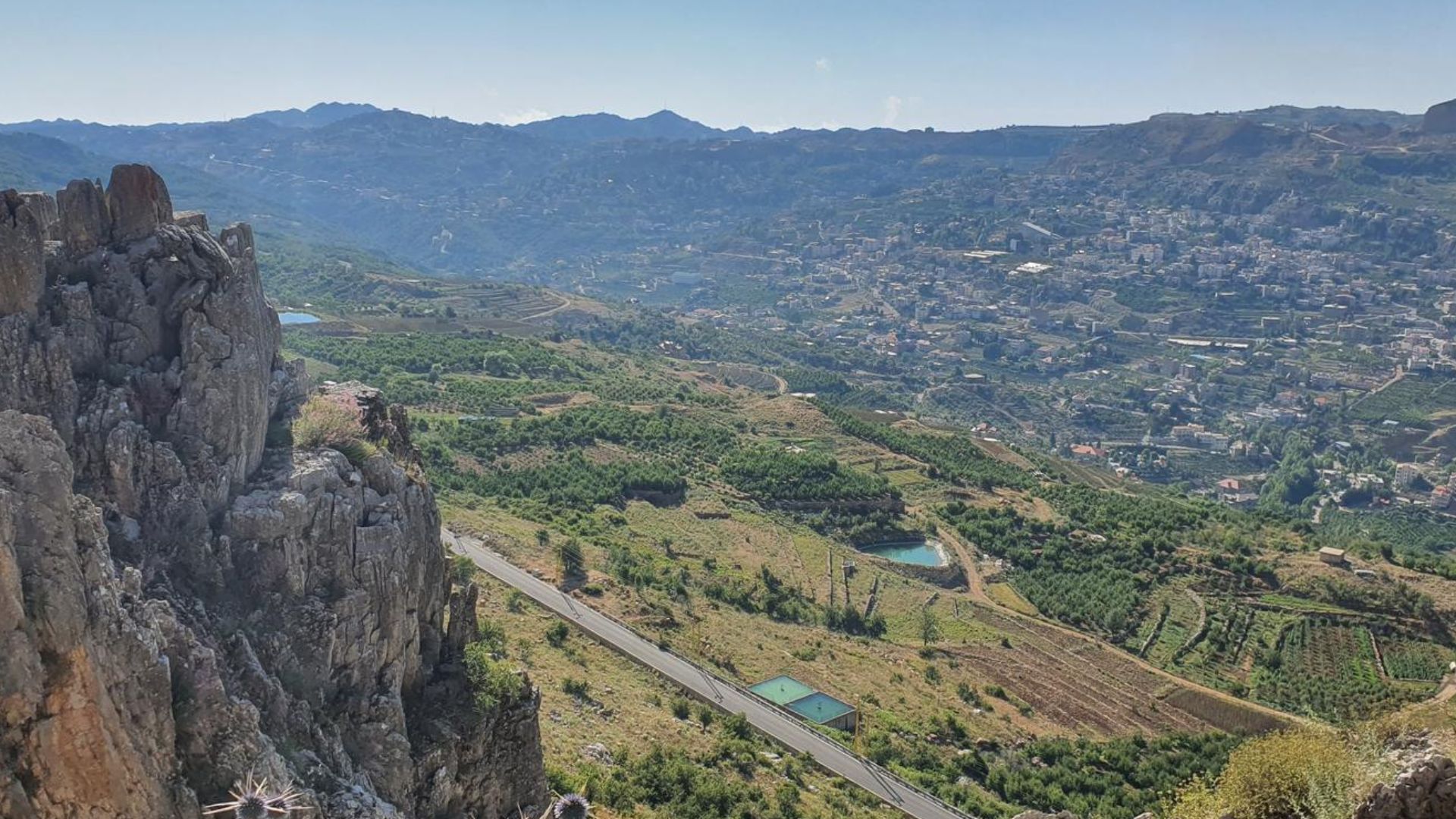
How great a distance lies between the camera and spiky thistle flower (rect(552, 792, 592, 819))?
86.8 feet

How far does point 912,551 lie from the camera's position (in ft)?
297

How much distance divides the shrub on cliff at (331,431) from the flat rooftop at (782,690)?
1284 inches

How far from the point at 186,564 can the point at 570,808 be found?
1154cm

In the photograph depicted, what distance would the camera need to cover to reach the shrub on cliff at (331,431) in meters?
27.3

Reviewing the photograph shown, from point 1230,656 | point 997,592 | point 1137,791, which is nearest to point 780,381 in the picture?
point 997,592

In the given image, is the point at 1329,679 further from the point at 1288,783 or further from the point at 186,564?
the point at 186,564

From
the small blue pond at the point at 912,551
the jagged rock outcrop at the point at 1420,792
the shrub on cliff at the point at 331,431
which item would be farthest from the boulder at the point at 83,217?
the small blue pond at the point at 912,551

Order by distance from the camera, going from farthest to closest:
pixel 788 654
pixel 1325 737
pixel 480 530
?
pixel 480 530
pixel 788 654
pixel 1325 737

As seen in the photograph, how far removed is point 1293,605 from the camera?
75.7 metres

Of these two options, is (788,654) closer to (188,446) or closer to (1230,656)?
(1230,656)

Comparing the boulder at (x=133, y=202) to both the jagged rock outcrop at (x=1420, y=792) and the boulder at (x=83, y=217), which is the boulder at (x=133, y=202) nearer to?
the boulder at (x=83, y=217)

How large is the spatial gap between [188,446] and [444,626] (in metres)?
10.2

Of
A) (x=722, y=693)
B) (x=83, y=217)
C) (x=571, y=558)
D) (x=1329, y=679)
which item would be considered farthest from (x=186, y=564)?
(x=1329, y=679)

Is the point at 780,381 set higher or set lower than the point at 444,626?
lower
